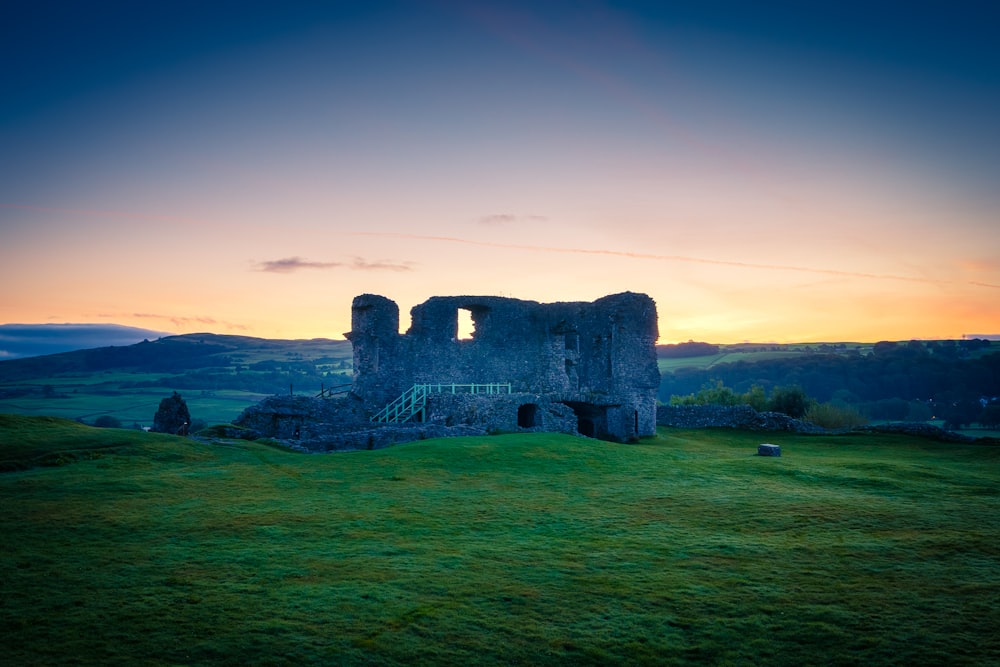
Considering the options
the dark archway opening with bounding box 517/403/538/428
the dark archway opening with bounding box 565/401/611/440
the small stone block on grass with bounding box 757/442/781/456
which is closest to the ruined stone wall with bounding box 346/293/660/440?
the dark archway opening with bounding box 565/401/611/440

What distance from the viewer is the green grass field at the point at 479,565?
7480 mm

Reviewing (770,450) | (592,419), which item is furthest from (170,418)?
(770,450)

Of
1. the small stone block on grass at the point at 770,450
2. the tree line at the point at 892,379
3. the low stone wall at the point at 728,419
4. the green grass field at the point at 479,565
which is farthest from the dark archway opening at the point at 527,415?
the tree line at the point at 892,379

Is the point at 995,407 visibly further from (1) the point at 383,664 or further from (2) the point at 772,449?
(1) the point at 383,664

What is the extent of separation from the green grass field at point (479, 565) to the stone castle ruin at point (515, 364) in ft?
40.6

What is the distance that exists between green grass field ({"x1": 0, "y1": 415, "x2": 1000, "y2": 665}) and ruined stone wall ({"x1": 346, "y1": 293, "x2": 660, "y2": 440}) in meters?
16.1

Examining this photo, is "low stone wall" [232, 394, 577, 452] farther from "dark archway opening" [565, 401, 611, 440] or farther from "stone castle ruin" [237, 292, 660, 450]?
"dark archway opening" [565, 401, 611, 440]

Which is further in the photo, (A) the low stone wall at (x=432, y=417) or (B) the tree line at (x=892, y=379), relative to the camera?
(B) the tree line at (x=892, y=379)

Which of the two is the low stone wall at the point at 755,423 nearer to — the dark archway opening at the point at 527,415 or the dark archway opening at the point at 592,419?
the dark archway opening at the point at 592,419

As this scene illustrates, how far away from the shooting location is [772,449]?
81.4 ft

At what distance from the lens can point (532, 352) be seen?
39.4m

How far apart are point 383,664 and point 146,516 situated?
8188mm

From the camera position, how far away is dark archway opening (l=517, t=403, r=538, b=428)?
1257 inches

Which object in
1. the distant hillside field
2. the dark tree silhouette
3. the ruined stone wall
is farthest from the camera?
the distant hillside field
